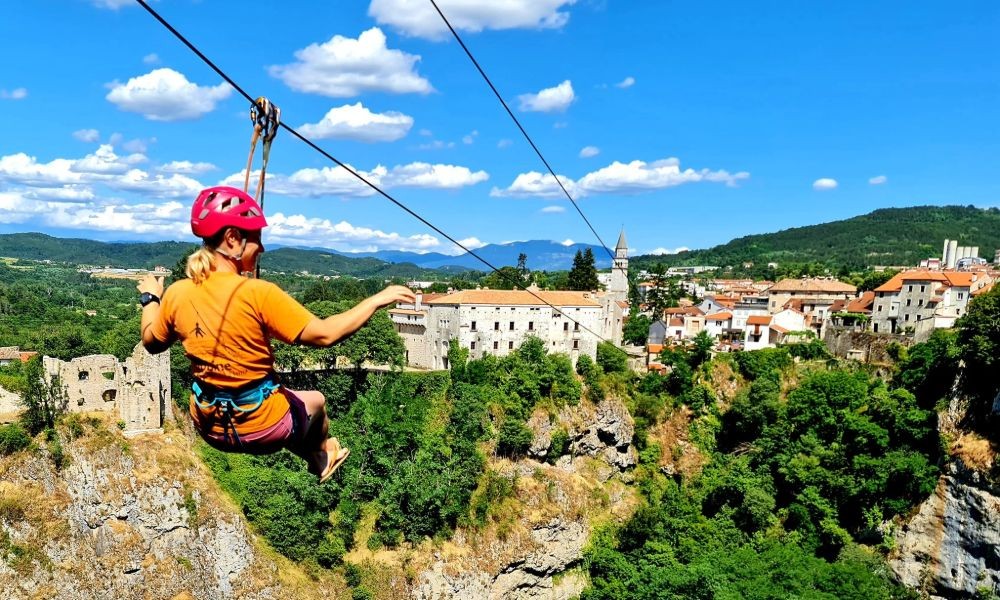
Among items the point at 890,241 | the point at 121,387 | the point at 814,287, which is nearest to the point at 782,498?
the point at 814,287

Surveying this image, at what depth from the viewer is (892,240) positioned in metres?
168

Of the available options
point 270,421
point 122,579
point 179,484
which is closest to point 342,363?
point 179,484

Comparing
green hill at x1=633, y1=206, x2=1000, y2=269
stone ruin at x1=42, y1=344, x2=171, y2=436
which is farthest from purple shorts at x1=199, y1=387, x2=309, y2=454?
green hill at x1=633, y1=206, x2=1000, y2=269

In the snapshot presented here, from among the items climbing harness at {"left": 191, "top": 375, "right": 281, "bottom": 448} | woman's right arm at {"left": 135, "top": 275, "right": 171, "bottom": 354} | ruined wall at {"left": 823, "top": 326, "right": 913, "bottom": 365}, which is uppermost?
woman's right arm at {"left": 135, "top": 275, "right": 171, "bottom": 354}

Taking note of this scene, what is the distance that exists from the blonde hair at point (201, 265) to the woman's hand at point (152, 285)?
27.3 inches

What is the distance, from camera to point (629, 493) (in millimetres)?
34531

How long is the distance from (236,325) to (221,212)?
0.70 m

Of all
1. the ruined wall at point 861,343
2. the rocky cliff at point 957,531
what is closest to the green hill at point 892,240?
the ruined wall at point 861,343

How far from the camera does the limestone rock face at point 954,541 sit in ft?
76.6

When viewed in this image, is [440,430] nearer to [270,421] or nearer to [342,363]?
[342,363]

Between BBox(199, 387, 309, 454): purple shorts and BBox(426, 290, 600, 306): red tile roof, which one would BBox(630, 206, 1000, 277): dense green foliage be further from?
BBox(199, 387, 309, 454): purple shorts

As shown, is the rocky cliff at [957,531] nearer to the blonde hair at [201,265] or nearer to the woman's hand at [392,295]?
the woman's hand at [392,295]

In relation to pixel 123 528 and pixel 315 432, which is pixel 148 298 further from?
pixel 123 528

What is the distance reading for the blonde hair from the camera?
10.5ft
